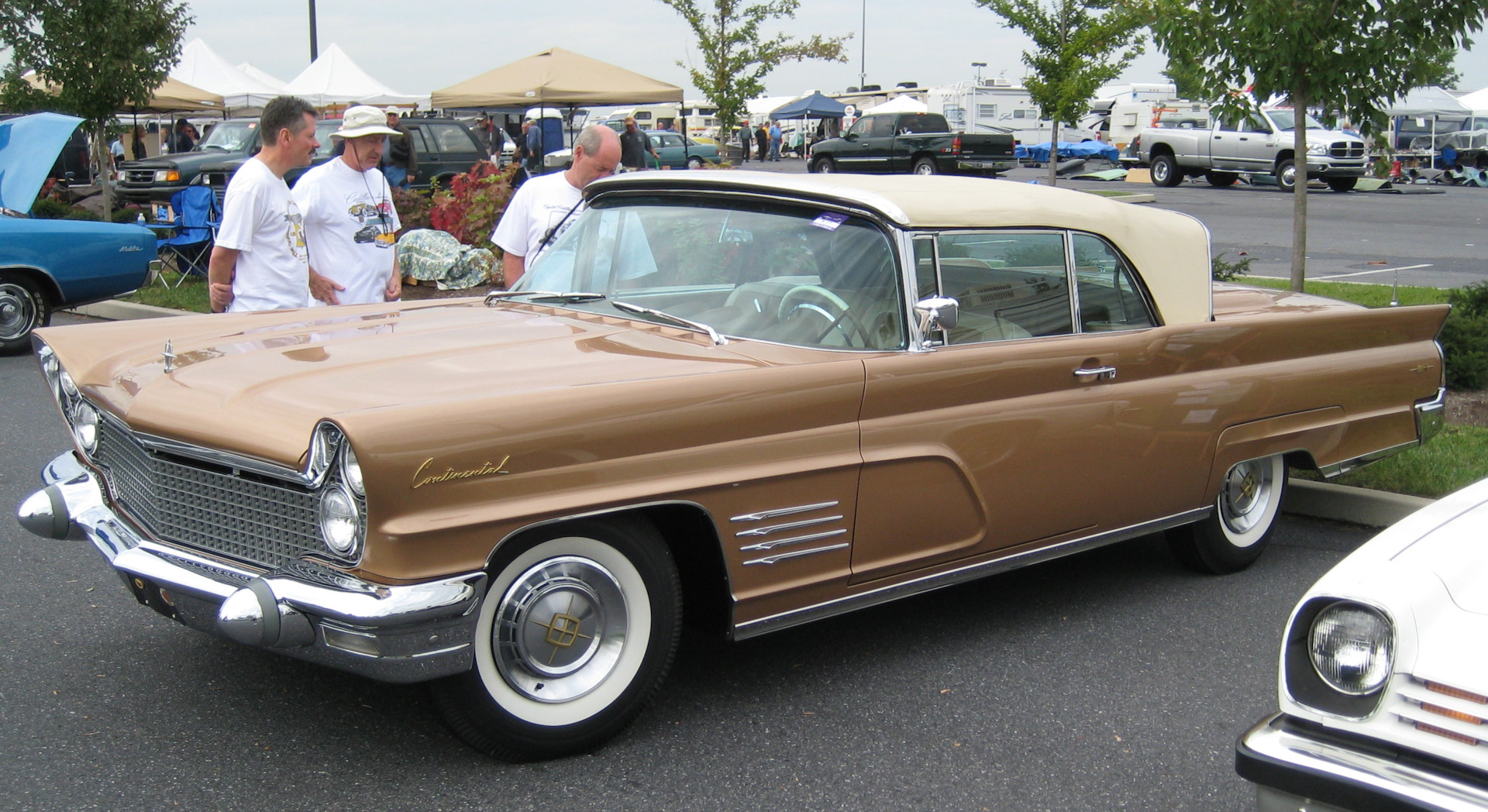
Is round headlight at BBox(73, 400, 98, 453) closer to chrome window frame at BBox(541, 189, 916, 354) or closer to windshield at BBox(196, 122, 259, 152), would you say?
chrome window frame at BBox(541, 189, 916, 354)

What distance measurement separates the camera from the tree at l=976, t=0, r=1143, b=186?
63.6 feet

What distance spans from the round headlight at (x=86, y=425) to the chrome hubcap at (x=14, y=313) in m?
6.67

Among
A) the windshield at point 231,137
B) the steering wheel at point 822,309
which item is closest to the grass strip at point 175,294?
the windshield at point 231,137

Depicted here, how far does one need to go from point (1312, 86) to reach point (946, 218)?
556 cm

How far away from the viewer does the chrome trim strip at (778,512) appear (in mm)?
3266

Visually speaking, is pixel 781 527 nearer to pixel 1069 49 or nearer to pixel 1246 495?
pixel 1246 495

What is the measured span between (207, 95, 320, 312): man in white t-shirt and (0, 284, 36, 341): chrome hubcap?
506cm

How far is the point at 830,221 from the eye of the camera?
3.84 metres

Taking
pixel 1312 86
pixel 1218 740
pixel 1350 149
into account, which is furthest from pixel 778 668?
pixel 1350 149

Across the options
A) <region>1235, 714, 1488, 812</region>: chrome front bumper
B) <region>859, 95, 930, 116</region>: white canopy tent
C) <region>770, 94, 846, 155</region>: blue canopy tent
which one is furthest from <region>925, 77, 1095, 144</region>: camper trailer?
<region>1235, 714, 1488, 812</region>: chrome front bumper

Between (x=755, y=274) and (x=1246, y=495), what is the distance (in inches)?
89.1

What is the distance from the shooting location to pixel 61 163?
21.8 meters

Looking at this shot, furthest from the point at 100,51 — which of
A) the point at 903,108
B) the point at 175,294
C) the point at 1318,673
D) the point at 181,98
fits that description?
the point at 903,108

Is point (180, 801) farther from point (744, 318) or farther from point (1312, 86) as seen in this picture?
point (1312, 86)
